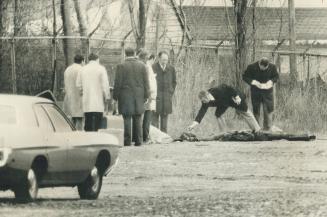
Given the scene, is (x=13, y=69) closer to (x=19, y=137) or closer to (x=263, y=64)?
(x=263, y=64)

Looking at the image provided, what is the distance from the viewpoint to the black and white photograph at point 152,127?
13047 mm

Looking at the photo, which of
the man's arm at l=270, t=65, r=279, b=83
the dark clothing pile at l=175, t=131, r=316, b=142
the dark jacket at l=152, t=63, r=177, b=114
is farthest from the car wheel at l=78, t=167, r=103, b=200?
the man's arm at l=270, t=65, r=279, b=83

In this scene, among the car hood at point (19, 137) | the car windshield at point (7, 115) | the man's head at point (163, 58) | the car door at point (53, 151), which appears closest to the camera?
the car hood at point (19, 137)

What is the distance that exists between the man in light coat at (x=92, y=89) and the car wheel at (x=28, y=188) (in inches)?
399

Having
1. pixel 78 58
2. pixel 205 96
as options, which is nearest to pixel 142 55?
pixel 78 58

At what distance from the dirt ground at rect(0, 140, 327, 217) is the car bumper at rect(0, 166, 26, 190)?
26cm

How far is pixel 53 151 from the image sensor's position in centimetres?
1329

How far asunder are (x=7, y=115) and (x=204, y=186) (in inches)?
144

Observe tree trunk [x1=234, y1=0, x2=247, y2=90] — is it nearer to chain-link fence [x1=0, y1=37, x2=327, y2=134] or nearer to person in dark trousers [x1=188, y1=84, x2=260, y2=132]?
chain-link fence [x1=0, y1=37, x2=327, y2=134]

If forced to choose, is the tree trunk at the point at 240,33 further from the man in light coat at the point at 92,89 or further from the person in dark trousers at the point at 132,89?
the man in light coat at the point at 92,89

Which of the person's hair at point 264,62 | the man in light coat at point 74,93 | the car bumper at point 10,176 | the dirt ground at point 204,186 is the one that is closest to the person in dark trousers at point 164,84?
the dirt ground at point 204,186

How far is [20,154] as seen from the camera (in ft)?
41.1

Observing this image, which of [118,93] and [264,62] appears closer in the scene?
[118,93]

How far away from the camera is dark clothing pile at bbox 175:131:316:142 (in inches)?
1051
